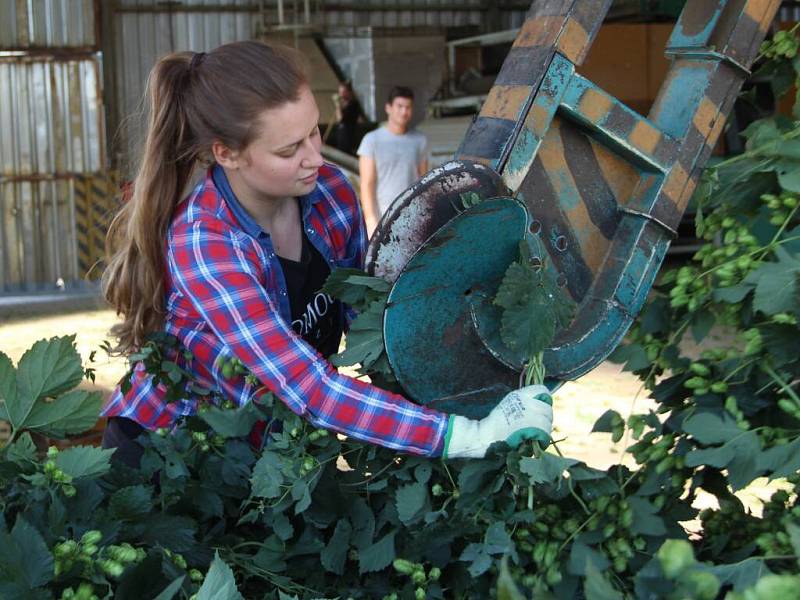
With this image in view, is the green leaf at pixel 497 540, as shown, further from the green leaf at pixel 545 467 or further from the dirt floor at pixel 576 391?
the dirt floor at pixel 576 391

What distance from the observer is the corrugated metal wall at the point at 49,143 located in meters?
12.0

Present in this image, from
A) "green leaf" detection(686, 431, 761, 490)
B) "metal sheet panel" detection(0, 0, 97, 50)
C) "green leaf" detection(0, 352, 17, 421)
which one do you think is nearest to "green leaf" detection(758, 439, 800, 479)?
"green leaf" detection(686, 431, 761, 490)

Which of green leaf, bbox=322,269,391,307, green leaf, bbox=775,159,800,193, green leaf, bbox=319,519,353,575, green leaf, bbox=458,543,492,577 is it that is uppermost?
green leaf, bbox=775,159,800,193

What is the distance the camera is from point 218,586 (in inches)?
47.8

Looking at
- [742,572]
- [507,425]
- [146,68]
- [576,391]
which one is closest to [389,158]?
[576,391]

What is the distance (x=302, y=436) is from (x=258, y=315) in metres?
0.22

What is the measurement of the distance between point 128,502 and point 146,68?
1264 cm

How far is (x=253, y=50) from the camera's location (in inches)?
80.4

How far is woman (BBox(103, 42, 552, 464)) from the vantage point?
69.4 inches

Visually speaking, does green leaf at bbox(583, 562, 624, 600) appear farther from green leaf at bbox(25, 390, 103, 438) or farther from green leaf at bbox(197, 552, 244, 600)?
green leaf at bbox(25, 390, 103, 438)

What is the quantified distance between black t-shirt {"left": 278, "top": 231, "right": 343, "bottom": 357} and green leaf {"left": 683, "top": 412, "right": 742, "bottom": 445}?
2.49 ft

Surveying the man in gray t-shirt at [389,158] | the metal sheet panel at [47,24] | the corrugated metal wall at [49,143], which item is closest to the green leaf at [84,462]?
the man in gray t-shirt at [389,158]

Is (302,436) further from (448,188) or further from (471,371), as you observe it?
(448,188)

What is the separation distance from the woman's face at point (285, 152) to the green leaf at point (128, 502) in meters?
0.64
